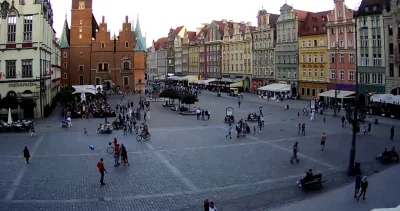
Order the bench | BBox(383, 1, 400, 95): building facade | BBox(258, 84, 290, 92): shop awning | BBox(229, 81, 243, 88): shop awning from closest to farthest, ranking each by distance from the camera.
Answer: the bench
BBox(383, 1, 400, 95): building facade
BBox(258, 84, 290, 92): shop awning
BBox(229, 81, 243, 88): shop awning

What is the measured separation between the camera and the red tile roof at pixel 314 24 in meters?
69.2

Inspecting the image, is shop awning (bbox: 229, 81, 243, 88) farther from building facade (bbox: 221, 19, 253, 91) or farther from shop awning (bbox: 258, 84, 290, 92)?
shop awning (bbox: 258, 84, 290, 92)

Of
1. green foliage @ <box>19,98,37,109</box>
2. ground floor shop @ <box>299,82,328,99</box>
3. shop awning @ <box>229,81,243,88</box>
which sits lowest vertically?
green foliage @ <box>19,98,37,109</box>

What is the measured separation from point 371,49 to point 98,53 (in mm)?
54330

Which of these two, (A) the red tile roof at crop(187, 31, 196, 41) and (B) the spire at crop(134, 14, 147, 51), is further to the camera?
(A) the red tile roof at crop(187, 31, 196, 41)

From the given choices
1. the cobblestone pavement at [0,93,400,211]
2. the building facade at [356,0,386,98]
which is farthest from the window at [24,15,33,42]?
the building facade at [356,0,386,98]

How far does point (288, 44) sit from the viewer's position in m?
76.1

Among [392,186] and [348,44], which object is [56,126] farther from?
[348,44]

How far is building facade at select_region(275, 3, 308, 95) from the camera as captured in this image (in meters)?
74.3

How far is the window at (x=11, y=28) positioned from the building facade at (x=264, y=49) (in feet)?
163

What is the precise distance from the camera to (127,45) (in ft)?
286

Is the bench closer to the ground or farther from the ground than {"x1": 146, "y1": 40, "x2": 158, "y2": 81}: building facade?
closer to the ground

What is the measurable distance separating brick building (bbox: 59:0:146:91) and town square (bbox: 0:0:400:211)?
0.70ft

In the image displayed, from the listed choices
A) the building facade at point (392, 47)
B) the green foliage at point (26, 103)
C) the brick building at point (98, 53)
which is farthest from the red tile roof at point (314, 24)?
the green foliage at point (26, 103)
